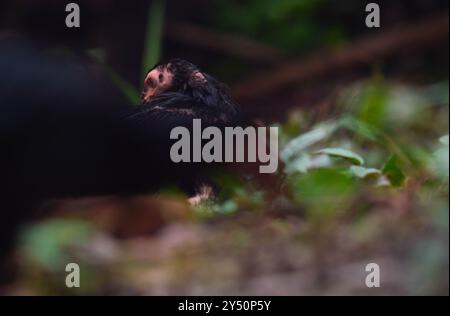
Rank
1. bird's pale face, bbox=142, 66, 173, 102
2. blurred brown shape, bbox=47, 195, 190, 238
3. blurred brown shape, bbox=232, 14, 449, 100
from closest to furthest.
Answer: bird's pale face, bbox=142, 66, 173, 102, blurred brown shape, bbox=47, 195, 190, 238, blurred brown shape, bbox=232, 14, 449, 100

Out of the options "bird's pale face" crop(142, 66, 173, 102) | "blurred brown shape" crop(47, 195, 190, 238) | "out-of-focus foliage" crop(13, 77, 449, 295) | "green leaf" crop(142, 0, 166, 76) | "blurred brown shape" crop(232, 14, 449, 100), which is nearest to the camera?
"bird's pale face" crop(142, 66, 173, 102)

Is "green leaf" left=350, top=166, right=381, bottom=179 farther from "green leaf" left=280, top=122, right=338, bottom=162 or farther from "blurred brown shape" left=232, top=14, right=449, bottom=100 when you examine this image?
"blurred brown shape" left=232, top=14, right=449, bottom=100

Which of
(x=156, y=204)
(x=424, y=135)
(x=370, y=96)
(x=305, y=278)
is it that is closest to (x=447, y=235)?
(x=424, y=135)

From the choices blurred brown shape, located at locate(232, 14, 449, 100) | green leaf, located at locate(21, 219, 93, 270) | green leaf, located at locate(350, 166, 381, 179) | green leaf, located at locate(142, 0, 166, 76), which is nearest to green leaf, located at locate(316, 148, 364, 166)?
green leaf, located at locate(350, 166, 381, 179)

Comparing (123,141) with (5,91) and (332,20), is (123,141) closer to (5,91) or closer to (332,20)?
(5,91)

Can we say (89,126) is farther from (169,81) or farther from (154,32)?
(154,32)

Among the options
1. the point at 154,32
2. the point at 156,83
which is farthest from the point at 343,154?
the point at 154,32

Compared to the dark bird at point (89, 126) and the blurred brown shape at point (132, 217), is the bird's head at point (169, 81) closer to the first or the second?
the dark bird at point (89, 126)

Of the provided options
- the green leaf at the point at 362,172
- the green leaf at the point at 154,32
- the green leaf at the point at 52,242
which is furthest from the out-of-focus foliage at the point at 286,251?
the green leaf at the point at 362,172
